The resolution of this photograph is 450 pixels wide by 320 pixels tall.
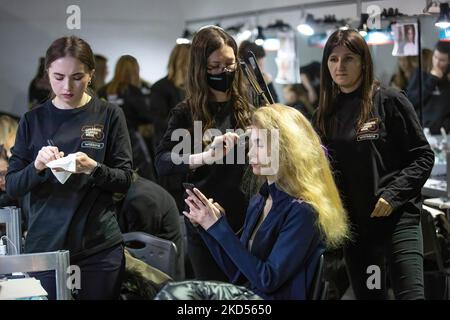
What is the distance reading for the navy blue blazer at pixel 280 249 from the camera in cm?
224

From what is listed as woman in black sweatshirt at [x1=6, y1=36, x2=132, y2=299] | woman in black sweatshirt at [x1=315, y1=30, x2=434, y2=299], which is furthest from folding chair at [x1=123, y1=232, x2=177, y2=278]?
A: woman in black sweatshirt at [x1=315, y1=30, x2=434, y2=299]

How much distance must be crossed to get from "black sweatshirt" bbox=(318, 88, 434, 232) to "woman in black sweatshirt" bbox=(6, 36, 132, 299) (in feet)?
2.70

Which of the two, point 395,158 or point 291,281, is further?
point 395,158

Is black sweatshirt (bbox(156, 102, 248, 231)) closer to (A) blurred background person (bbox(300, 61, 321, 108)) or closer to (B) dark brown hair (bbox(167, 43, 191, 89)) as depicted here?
(B) dark brown hair (bbox(167, 43, 191, 89))

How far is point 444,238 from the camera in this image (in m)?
3.52

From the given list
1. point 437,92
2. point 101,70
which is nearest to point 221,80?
point 101,70

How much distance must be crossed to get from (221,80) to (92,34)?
6.42ft

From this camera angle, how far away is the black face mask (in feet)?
9.11

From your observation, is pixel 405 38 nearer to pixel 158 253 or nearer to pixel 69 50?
pixel 158 253

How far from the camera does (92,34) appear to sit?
453 centimetres

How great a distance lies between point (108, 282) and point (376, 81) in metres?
1.24

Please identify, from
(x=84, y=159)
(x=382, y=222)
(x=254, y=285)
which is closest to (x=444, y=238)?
(x=382, y=222)
